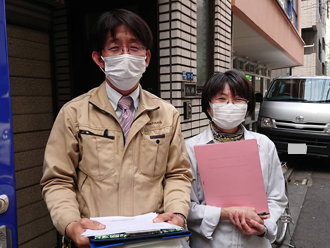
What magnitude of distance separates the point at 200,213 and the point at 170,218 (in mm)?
421

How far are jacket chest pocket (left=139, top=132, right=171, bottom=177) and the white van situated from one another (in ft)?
17.8

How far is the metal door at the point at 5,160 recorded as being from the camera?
114 centimetres

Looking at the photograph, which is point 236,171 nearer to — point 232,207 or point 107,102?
point 232,207

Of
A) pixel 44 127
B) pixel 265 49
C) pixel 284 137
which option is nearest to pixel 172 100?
pixel 44 127

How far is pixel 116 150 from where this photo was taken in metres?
1.42

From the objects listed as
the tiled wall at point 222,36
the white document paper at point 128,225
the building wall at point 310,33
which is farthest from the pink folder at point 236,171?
the building wall at point 310,33

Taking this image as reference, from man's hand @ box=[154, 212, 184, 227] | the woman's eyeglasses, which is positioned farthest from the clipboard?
the woman's eyeglasses

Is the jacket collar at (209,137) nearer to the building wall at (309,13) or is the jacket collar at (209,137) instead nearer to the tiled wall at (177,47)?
the tiled wall at (177,47)

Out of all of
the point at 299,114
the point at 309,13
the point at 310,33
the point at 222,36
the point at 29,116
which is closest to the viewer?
the point at 29,116

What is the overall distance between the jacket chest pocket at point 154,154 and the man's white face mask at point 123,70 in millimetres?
313

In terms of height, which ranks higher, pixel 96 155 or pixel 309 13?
pixel 309 13

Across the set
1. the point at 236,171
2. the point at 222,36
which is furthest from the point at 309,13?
the point at 236,171

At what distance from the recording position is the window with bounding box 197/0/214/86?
4.14m

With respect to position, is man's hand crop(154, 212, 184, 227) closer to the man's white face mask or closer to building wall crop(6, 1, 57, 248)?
the man's white face mask
